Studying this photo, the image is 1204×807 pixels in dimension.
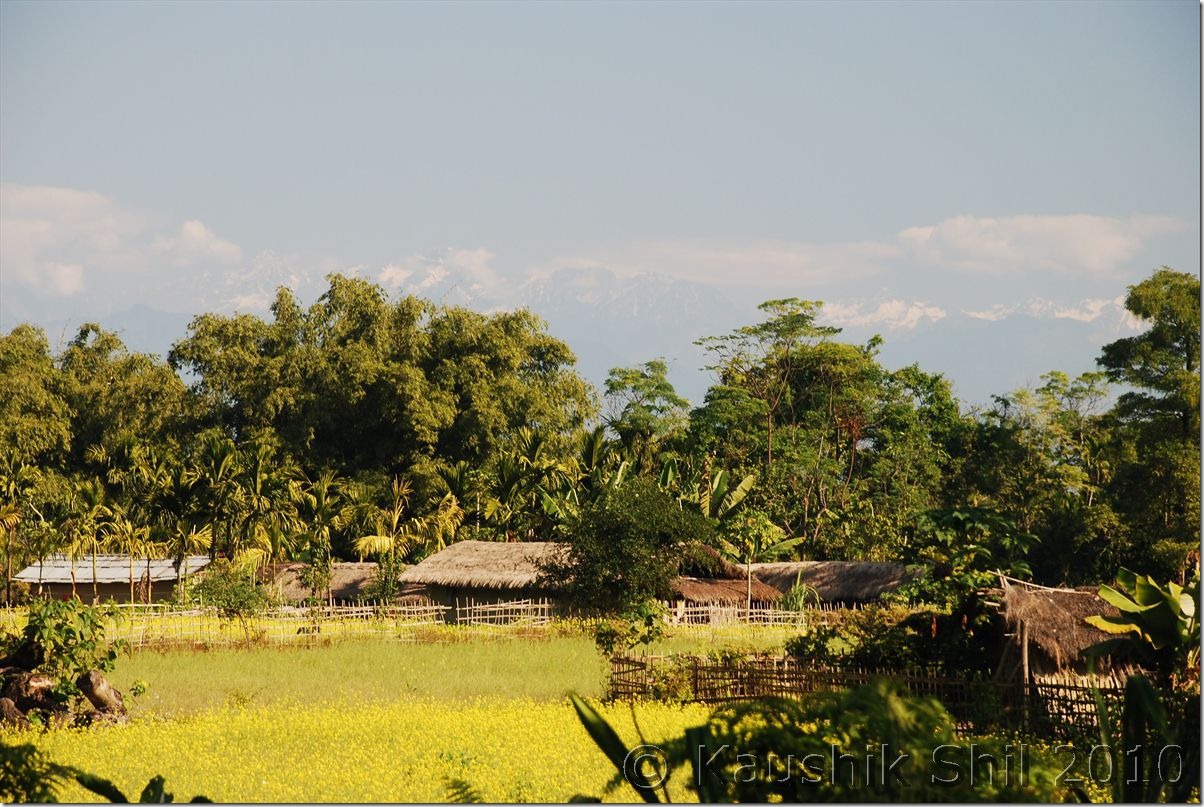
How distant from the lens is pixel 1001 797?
543 centimetres

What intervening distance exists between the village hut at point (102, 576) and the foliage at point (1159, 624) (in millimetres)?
28100

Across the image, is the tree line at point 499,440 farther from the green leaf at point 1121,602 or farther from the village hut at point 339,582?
the green leaf at point 1121,602

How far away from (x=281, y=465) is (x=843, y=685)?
30.8 metres

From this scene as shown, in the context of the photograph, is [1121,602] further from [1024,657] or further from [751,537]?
[751,537]

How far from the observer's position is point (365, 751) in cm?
1168

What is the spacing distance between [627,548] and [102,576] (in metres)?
16.8

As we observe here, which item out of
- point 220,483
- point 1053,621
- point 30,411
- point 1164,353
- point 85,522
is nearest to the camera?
point 1053,621

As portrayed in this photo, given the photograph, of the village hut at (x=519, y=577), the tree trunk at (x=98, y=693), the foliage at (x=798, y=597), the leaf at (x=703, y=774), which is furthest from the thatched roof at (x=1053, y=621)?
the foliage at (x=798, y=597)

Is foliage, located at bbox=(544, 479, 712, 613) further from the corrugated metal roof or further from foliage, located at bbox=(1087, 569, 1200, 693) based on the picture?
foliage, located at bbox=(1087, 569, 1200, 693)

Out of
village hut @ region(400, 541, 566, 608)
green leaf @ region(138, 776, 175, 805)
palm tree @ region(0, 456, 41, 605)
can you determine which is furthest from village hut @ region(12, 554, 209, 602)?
green leaf @ region(138, 776, 175, 805)

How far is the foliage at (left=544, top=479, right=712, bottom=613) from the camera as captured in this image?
27797mm

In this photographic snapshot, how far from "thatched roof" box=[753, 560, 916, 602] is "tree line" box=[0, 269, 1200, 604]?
1565 millimetres

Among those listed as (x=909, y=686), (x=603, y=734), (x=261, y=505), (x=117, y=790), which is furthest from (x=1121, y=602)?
(x=261, y=505)

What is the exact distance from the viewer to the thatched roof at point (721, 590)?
2948 centimetres
